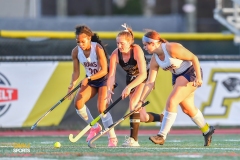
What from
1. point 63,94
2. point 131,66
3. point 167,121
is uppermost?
point 131,66

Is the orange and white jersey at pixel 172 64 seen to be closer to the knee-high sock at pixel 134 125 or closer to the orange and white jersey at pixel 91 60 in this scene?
the knee-high sock at pixel 134 125

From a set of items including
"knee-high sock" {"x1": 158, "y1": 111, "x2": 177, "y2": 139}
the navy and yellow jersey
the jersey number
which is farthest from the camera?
the jersey number

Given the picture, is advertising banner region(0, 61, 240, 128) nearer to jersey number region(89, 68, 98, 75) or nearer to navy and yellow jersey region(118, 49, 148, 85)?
jersey number region(89, 68, 98, 75)

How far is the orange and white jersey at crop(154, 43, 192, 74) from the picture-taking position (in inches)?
411

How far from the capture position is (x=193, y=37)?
19.5 m

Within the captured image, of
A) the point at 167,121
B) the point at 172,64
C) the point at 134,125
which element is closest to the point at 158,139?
the point at 167,121

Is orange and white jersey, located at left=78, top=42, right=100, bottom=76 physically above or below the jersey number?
above

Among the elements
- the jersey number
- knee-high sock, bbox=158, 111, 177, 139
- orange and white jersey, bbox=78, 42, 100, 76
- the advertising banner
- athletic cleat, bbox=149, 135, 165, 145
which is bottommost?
the advertising banner

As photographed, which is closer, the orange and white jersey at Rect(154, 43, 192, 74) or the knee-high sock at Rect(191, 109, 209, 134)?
the orange and white jersey at Rect(154, 43, 192, 74)

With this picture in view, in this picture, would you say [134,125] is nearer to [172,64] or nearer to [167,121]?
[167,121]

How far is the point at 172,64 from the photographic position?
34.4ft

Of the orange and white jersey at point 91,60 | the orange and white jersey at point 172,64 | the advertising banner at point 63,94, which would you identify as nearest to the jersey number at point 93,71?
the orange and white jersey at point 91,60

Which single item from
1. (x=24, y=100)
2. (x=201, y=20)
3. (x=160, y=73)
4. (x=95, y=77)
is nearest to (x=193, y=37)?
(x=160, y=73)

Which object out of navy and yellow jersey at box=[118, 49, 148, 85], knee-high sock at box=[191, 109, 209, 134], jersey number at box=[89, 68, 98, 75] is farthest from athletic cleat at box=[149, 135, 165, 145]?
jersey number at box=[89, 68, 98, 75]
